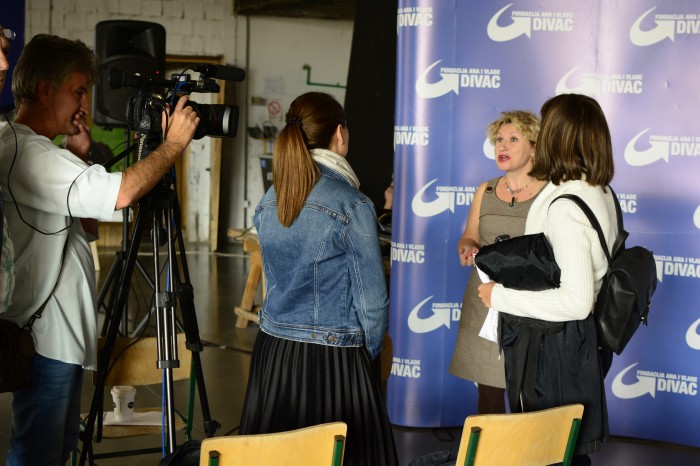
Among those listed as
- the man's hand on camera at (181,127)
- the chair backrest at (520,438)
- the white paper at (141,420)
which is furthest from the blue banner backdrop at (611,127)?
the chair backrest at (520,438)

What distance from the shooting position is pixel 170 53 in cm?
1020

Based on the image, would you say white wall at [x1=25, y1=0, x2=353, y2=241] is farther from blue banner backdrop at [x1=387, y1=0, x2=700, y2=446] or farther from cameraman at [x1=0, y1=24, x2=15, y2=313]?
cameraman at [x1=0, y1=24, x2=15, y2=313]

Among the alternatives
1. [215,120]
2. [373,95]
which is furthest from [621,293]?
[373,95]

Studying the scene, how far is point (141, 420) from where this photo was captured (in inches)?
115

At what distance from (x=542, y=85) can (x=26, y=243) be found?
2467 mm

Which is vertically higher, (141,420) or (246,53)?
(246,53)

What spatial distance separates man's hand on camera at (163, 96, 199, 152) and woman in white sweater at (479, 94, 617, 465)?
3.05 feet

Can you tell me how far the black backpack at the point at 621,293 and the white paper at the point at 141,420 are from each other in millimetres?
1536

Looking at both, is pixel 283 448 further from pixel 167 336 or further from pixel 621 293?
pixel 621 293

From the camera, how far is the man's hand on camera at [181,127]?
81.6 inches

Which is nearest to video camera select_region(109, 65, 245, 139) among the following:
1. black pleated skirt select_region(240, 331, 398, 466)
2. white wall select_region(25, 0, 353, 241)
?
black pleated skirt select_region(240, 331, 398, 466)

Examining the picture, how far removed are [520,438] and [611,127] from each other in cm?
226

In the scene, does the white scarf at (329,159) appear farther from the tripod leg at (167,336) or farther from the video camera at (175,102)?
the tripod leg at (167,336)

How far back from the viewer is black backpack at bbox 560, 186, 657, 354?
2172mm
